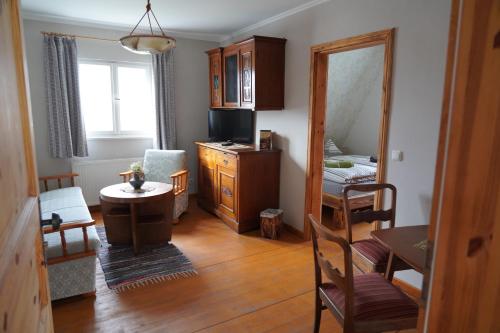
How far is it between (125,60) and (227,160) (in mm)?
2098

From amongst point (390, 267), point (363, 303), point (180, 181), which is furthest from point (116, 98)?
point (363, 303)

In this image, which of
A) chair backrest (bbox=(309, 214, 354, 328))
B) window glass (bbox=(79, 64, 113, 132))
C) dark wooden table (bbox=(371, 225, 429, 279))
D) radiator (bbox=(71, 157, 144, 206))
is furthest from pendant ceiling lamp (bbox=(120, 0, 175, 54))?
radiator (bbox=(71, 157, 144, 206))

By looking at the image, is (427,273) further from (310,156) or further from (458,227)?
(310,156)

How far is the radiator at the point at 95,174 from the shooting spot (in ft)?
14.8

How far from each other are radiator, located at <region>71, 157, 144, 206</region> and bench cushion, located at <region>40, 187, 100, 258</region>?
0.39 m

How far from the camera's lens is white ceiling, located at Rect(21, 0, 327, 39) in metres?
3.48

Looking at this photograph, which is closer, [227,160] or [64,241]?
[64,241]

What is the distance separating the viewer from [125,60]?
4672mm

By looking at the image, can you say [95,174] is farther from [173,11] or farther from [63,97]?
[173,11]

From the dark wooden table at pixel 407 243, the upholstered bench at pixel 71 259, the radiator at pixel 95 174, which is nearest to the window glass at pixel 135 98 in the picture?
the radiator at pixel 95 174

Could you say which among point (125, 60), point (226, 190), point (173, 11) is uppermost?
point (173, 11)

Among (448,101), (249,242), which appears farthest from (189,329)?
(448,101)

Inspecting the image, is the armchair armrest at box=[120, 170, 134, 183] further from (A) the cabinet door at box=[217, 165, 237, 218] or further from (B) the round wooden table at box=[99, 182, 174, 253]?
(A) the cabinet door at box=[217, 165, 237, 218]

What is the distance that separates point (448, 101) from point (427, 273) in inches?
12.6
